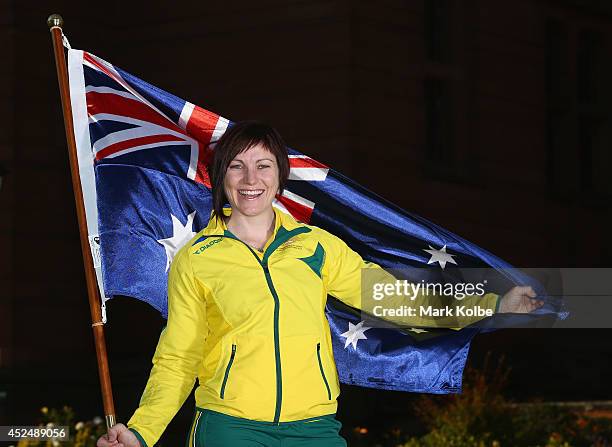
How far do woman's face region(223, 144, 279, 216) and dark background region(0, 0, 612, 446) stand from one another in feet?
26.6

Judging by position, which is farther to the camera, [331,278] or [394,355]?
[394,355]

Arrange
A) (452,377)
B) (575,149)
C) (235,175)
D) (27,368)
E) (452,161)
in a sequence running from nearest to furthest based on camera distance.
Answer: (235,175)
(452,377)
(27,368)
(452,161)
(575,149)

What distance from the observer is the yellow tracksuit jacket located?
14.5 feet

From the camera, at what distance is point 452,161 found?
15.4 metres

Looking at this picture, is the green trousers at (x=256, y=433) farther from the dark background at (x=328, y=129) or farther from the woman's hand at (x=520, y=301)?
the dark background at (x=328, y=129)

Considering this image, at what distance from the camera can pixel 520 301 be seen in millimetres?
5047

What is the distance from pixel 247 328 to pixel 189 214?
3.99 ft

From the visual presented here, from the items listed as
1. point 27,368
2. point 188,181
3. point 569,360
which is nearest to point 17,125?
point 27,368

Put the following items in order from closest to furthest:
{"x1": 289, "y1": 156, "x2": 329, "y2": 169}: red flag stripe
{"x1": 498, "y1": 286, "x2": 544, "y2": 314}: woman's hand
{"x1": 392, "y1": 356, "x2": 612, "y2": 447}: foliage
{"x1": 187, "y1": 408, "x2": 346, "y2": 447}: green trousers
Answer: {"x1": 187, "y1": 408, "x2": 346, "y2": 447}: green trousers → {"x1": 498, "y1": 286, "x2": 544, "y2": 314}: woman's hand → {"x1": 289, "y1": 156, "x2": 329, "y2": 169}: red flag stripe → {"x1": 392, "y1": 356, "x2": 612, "y2": 447}: foliage

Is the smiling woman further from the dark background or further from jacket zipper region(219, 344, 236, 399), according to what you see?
the dark background

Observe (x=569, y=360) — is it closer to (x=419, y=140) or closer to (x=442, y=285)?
(x=419, y=140)

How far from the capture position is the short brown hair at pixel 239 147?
183 inches

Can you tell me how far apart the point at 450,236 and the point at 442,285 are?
20cm

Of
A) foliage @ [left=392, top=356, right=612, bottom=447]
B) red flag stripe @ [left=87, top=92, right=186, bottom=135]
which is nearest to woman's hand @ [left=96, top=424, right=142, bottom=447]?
red flag stripe @ [left=87, top=92, right=186, bottom=135]
